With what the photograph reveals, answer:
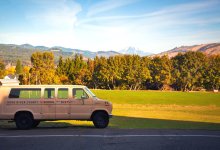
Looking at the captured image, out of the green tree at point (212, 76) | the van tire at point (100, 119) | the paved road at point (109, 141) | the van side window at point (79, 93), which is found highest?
the green tree at point (212, 76)

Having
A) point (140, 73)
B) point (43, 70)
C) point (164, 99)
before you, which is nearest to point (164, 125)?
point (164, 99)

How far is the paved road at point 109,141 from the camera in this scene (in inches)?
476

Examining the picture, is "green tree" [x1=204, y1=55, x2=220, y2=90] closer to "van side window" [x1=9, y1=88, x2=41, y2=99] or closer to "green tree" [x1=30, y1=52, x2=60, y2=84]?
"green tree" [x1=30, y1=52, x2=60, y2=84]

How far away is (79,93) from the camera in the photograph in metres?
18.4

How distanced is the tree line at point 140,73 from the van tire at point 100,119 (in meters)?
96.9

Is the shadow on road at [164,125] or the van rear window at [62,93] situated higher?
the van rear window at [62,93]

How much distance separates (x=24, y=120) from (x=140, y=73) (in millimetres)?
101917

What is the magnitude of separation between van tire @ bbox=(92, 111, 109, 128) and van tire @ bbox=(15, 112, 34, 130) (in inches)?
132

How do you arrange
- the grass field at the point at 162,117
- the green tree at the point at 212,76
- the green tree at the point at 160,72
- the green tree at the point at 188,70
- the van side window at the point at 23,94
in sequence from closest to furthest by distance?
the van side window at the point at 23,94 < the grass field at the point at 162,117 < the green tree at the point at 212,76 < the green tree at the point at 188,70 < the green tree at the point at 160,72

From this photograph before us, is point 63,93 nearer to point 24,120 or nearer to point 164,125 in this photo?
point 24,120

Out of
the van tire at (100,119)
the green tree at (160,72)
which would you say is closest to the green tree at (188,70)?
the green tree at (160,72)

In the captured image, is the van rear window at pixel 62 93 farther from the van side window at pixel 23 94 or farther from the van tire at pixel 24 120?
the van tire at pixel 24 120

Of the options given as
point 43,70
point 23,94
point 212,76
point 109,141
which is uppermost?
point 43,70

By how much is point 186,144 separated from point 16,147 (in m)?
6.25
